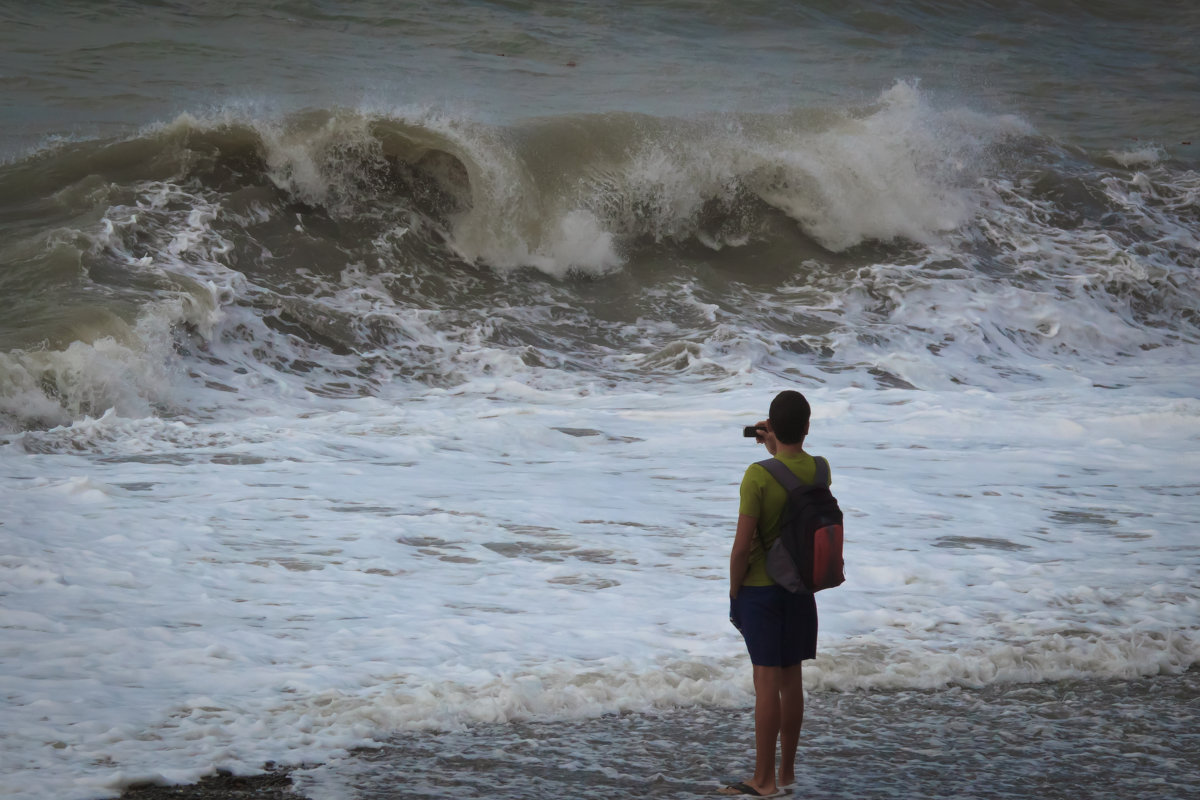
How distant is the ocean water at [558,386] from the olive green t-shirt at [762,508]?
712 mm

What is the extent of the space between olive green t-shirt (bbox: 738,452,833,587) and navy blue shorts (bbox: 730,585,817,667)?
0.13 ft

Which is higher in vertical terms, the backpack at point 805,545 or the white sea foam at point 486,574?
the backpack at point 805,545

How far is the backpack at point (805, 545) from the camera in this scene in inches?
124

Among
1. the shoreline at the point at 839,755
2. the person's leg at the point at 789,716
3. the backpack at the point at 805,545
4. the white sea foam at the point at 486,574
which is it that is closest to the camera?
the backpack at the point at 805,545

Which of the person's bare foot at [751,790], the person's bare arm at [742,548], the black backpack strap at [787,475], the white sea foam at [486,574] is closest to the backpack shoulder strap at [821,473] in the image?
the black backpack strap at [787,475]

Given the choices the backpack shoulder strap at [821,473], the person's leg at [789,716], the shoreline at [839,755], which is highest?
the backpack shoulder strap at [821,473]

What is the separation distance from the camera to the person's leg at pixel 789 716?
3.27 m

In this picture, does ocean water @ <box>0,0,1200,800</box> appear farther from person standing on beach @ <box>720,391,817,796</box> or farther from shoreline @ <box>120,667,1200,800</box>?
person standing on beach @ <box>720,391,817,796</box>

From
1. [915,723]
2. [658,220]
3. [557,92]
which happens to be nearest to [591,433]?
[915,723]

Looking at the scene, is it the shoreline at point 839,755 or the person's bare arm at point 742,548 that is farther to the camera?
the shoreline at point 839,755

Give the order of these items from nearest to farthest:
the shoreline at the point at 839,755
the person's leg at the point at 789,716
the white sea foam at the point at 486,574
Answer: the person's leg at the point at 789,716 → the shoreline at the point at 839,755 → the white sea foam at the point at 486,574

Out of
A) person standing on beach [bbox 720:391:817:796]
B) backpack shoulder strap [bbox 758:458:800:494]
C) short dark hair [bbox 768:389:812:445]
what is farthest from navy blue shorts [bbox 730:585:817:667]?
short dark hair [bbox 768:389:812:445]

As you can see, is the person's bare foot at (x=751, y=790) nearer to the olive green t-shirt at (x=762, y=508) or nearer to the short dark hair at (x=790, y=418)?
the olive green t-shirt at (x=762, y=508)

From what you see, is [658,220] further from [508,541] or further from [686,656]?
[686,656]
